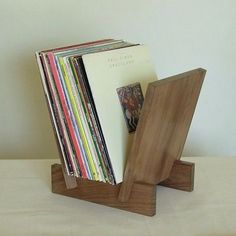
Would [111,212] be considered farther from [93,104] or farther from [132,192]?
[93,104]

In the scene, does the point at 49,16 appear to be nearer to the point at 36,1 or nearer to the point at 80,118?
the point at 36,1

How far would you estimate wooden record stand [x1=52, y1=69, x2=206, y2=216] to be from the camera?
3.27 feet

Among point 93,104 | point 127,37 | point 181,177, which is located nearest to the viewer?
point 93,104

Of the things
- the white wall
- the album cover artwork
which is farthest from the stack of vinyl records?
the white wall

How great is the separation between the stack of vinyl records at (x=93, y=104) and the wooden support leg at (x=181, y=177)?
0.15 meters

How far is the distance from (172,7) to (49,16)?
0.35 metres

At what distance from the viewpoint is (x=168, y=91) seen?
990 millimetres

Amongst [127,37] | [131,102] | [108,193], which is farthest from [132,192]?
[127,37]

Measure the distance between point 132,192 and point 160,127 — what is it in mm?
143

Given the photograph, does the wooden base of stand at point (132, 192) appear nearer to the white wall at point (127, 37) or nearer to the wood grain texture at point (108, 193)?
the wood grain texture at point (108, 193)

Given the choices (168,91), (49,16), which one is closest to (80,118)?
(168,91)

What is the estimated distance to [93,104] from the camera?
1.01m

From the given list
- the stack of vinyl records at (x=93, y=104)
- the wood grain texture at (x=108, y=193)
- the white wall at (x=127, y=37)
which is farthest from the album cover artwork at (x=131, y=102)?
the white wall at (x=127, y=37)

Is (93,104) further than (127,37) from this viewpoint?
No
